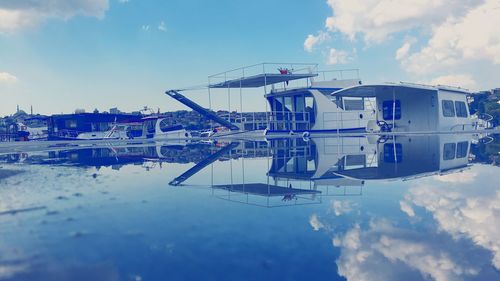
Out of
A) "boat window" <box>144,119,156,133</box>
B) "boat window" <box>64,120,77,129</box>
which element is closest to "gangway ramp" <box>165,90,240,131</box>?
"boat window" <box>144,119,156,133</box>

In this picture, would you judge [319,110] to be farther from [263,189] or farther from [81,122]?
[81,122]

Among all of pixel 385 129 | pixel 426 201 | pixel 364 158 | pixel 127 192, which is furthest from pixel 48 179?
pixel 385 129

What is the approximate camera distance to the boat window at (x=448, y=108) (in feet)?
94.3

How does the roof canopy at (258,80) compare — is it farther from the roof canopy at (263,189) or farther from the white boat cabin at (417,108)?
the roof canopy at (263,189)

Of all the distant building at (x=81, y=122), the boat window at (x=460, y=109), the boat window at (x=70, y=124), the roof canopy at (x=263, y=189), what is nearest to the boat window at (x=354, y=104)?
the boat window at (x=460, y=109)

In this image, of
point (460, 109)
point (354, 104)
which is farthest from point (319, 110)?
point (460, 109)

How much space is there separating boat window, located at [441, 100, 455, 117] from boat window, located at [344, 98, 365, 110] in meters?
7.01

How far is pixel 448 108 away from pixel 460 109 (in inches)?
134

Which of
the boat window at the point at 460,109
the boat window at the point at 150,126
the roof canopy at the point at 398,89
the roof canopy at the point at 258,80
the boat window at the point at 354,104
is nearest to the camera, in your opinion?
the roof canopy at the point at 398,89

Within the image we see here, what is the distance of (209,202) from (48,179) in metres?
5.51

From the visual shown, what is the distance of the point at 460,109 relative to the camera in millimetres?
31844

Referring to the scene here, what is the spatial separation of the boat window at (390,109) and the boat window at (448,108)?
11.4 feet

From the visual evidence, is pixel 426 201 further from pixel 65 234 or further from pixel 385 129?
pixel 385 129

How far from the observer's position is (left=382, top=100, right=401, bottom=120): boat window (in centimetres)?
3039
